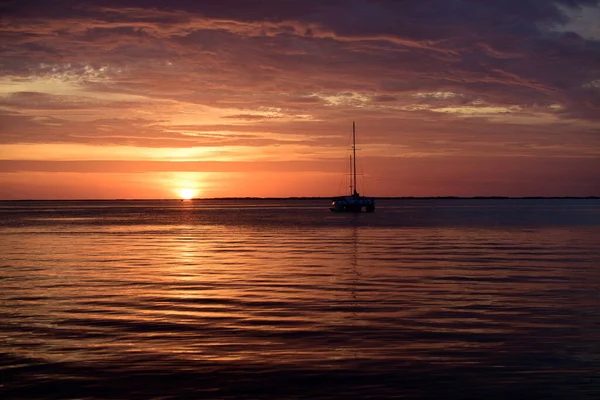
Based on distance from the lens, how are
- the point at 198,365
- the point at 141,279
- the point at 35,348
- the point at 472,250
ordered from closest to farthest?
1. the point at 198,365
2. the point at 35,348
3. the point at 141,279
4. the point at 472,250

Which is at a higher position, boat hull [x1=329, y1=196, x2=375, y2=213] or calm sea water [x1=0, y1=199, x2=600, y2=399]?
boat hull [x1=329, y1=196, x2=375, y2=213]

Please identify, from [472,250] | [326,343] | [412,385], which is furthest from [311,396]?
[472,250]

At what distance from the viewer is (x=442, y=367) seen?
1446cm

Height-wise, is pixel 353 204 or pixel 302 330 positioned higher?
pixel 353 204

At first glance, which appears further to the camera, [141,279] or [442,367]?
[141,279]

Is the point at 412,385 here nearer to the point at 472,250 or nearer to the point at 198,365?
the point at 198,365

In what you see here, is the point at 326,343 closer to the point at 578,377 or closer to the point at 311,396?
the point at 311,396

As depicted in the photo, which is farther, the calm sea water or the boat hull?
the boat hull

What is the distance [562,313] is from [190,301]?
11708 millimetres

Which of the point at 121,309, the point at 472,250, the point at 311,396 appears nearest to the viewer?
the point at 311,396

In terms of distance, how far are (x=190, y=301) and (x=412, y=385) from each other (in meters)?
12.1

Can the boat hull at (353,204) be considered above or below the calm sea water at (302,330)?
above

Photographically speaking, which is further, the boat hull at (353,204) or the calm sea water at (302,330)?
the boat hull at (353,204)

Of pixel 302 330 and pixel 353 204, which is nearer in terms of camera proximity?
pixel 302 330
